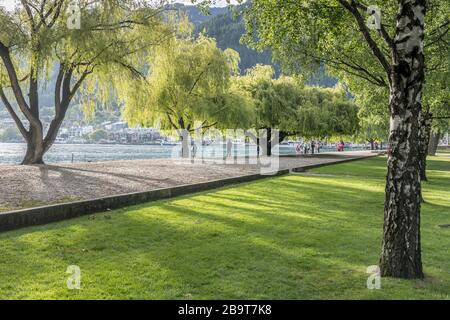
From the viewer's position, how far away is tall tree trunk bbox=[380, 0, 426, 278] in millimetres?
6227

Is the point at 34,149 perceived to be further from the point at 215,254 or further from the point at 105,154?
the point at 105,154

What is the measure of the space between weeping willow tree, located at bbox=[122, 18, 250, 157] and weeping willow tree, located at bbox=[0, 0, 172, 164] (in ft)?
19.9

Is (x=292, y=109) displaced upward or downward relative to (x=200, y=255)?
upward

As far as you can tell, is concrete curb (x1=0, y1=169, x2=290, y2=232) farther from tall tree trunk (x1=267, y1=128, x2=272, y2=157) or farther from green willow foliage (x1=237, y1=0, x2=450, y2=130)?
tall tree trunk (x1=267, y1=128, x2=272, y2=157)

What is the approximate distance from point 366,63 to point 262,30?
10.4 metres

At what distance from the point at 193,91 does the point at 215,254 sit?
92.4 feet

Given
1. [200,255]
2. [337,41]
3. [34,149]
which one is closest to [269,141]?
[34,149]

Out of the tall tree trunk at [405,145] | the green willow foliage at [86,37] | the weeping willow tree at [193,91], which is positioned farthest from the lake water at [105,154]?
the tall tree trunk at [405,145]

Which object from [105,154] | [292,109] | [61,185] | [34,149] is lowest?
[105,154]

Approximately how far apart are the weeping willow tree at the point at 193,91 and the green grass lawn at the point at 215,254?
20.8 meters

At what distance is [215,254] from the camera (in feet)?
24.4

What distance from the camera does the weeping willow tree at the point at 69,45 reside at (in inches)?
763

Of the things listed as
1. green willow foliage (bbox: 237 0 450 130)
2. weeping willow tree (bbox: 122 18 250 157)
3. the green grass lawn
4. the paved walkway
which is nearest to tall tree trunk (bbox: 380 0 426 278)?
the green grass lawn

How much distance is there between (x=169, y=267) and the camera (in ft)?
21.8
